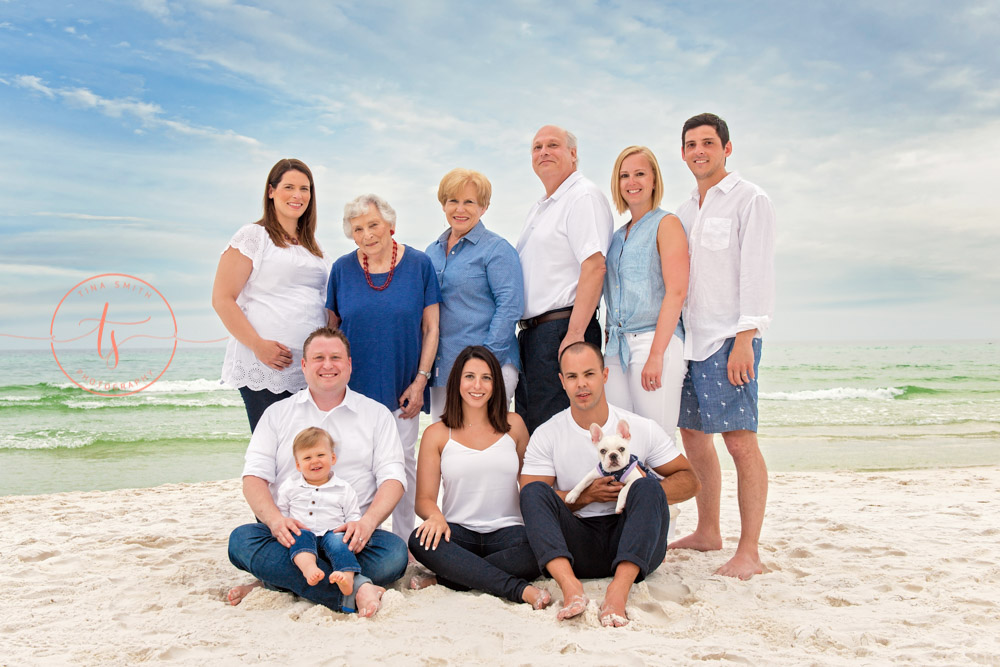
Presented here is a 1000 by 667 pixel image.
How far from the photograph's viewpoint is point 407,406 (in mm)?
3594

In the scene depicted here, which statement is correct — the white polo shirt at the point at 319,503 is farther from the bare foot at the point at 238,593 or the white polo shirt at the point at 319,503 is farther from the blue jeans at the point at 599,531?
the blue jeans at the point at 599,531

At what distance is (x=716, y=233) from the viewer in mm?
3428

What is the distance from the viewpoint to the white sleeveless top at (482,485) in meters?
3.28

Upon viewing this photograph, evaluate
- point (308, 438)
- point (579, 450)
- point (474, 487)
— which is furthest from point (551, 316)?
point (308, 438)

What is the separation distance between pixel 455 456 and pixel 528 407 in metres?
0.57

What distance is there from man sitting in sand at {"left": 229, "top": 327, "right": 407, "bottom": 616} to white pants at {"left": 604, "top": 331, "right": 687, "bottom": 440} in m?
1.16

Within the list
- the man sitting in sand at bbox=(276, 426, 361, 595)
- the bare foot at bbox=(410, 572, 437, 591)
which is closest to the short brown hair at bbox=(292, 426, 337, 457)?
the man sitting in sand at bbox=(276, 426, 361, 595)

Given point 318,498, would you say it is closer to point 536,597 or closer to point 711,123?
point 536,597

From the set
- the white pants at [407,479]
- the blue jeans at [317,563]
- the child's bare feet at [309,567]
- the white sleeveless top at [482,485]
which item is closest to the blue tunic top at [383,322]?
the white pants at [407,479]

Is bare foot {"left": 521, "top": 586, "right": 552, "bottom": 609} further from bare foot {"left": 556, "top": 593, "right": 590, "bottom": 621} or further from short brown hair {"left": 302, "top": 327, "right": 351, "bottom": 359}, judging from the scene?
short brown hair {"left": 302, "top": 327, "right": 351, "bottom": 359}

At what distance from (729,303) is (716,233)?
1.19 feet

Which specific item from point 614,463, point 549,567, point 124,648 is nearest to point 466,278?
point 614,463

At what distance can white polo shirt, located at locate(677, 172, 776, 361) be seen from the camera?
329 cm

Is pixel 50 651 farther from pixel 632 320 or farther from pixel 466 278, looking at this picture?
pixel 632 320
